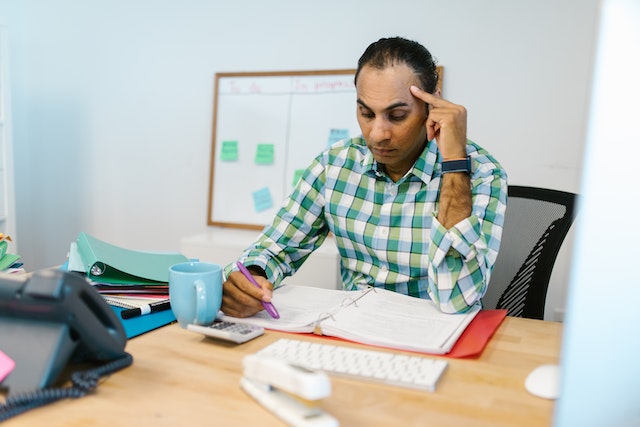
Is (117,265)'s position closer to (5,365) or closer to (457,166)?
(5,365)

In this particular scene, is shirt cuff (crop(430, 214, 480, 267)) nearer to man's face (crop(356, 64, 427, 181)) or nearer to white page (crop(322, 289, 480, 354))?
white page (crop(322, 289, 480, 354))

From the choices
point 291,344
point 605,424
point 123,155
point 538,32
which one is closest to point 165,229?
point 123,155

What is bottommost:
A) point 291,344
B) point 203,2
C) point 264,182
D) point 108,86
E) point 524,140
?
point 291,344

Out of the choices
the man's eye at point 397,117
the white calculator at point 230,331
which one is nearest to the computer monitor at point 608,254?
the white calculator at point 230,331

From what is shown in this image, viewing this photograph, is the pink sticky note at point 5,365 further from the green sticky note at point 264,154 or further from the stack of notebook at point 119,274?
the green sticky note at point 264,154

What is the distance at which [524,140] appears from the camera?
87.5 inches

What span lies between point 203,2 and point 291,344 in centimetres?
227

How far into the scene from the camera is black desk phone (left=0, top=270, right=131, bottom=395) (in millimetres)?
630

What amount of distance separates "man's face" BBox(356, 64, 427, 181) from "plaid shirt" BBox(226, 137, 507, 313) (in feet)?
0.21

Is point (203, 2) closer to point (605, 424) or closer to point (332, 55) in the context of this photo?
point (332, 55)

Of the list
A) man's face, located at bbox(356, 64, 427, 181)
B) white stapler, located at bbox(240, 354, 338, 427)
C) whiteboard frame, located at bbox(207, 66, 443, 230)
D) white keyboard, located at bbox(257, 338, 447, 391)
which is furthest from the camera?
whiteboard frame, located at bbox(207, 66, 443, 230)

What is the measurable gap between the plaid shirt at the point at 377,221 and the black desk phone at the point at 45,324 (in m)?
0.47

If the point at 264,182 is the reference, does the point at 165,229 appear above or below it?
below

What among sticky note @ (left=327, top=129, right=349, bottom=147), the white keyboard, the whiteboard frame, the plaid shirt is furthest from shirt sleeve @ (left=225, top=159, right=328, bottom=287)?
the whiteboard frame
